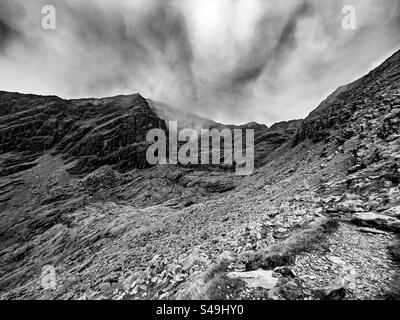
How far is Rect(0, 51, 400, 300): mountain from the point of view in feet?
21.1

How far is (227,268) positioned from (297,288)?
2524mm

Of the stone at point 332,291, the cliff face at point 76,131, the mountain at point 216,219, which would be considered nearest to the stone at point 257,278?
the mountain at point 216,219

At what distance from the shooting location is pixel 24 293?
18156mm

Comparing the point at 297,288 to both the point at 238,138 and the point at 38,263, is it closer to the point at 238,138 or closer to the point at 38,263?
the point at 38,263

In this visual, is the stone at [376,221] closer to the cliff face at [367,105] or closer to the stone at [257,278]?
the stone at [257,278]

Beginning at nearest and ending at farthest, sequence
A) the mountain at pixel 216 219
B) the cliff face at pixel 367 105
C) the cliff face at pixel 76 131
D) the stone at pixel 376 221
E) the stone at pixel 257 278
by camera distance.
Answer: the stone at pixel 257 278 < the mountain at pixel 216 219 < the stone at pixel 376 221 < the cliff face at pixel 367 105 < the cliff face at pixel 76 131

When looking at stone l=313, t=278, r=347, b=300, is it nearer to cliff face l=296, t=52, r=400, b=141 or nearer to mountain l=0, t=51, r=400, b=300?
mountain l=0, t=51, r=400, b=300

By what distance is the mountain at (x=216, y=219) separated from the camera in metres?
6.43

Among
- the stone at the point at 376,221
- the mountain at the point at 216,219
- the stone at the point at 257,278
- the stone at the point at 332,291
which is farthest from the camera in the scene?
the stone at the point at 376,221

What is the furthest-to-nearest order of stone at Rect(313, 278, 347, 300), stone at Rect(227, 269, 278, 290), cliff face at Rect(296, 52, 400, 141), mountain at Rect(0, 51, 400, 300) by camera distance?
cliff face at Rect(296, 52, 400, 141) → mountain at Rect(0, 51, 400, 300) → stone at Rect(227, 269, 278, 290) → stone at Rect(313, 278, 347, 300)

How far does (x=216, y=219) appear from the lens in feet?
60.6

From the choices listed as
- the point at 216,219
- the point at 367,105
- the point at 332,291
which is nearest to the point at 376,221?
the point at 332,291

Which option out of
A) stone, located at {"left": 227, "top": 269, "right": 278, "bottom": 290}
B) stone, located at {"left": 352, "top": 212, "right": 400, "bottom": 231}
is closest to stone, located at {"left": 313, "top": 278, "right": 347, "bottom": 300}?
stone, located at {"left": 227, "top": 269, "right": 278, "bottom": 290}

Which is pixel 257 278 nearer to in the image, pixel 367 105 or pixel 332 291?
pixel 332 291
